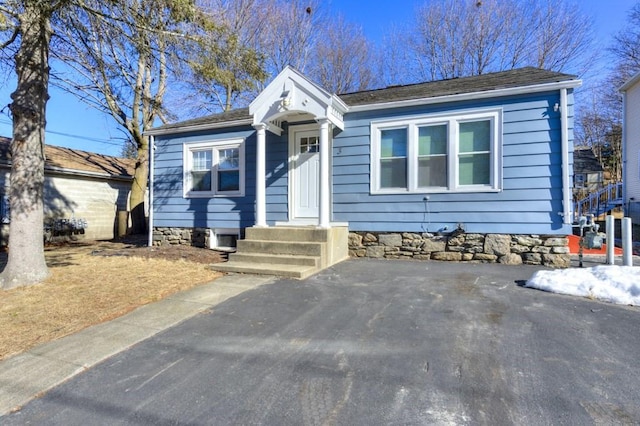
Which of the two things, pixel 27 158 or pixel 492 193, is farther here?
pixel 492 193

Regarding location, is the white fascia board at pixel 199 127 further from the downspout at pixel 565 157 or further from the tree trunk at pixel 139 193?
the downspout at pixel 565 157

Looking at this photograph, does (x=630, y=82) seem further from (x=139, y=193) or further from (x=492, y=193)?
(x=139, y=193)

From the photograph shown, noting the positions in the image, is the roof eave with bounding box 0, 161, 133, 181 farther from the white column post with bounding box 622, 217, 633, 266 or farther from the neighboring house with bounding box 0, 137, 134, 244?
the white column post with bounding box 622, 217, 633, 266

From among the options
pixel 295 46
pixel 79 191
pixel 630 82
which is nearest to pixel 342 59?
pixel 295 46

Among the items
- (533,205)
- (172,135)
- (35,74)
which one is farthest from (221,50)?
(533,205)

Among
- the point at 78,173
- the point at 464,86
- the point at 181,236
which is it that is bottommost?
the point at 181,236

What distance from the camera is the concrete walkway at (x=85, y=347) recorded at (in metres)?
2.59

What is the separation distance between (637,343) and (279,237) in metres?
5.31

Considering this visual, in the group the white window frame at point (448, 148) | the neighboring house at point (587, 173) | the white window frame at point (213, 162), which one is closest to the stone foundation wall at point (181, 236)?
the white window frame at point (213, 162)

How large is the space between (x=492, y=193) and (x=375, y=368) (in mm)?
5266

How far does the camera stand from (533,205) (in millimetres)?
6539

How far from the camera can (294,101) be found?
724 centimetres

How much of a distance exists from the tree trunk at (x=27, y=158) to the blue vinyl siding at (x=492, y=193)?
5.44 m

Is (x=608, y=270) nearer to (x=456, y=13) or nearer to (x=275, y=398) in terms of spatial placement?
(x=275, y=398)
